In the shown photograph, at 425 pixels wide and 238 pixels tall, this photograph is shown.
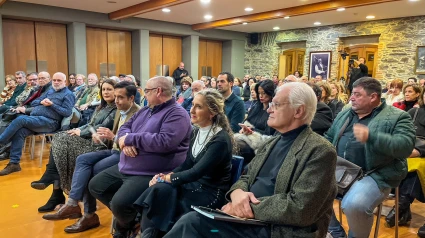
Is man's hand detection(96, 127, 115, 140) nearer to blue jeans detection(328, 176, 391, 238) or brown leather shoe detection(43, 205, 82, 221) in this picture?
brown leather shoe detection(43, 205, 82, 221)

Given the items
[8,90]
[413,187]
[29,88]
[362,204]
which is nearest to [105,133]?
[362,204]

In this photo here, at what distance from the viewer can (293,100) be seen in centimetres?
150

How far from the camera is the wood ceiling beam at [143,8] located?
6.22 metres

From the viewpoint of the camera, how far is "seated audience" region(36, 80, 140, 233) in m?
2.55

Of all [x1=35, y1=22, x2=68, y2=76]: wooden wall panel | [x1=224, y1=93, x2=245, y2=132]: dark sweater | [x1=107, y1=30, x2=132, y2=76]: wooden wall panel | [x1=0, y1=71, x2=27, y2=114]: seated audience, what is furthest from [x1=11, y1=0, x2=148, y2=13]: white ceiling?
[x1=224, y1=93, x2=245, y2=132]: dark sweater

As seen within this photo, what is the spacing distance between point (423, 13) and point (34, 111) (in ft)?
27.2

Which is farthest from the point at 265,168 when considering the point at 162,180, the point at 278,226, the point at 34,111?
the point at 34,111

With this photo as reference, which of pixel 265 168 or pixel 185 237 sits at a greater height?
pixel 265 168

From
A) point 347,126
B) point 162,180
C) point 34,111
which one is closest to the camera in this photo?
point 162,180

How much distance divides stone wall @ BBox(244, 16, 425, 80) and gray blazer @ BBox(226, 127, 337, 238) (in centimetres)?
818

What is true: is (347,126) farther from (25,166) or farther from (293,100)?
(25,166)

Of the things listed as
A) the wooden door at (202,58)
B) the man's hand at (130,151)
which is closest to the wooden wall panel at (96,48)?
the wooden door at (202,58)

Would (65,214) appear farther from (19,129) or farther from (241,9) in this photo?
(241,9)

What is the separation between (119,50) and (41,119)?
557 centimetres
